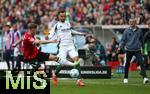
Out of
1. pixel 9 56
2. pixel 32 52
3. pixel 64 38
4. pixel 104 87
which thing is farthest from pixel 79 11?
pixel 104 87

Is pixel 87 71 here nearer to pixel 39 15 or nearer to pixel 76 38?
pixel 76 38

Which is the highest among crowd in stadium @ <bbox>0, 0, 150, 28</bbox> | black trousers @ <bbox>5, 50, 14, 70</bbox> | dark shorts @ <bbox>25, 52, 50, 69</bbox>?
crowd in stadium @ <bbox>0, 0, 150, 28</bbox>

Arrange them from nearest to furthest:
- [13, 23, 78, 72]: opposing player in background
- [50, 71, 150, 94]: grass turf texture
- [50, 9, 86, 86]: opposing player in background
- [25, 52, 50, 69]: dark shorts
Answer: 1. [50, 71, 150, 94]: grass turf texture
2. [13, 23, 78, 72]: opposing player in background
3. [25, 52, 50, 69]: dark shorts
4. [50, 9, 86, 86]: opposing player in background

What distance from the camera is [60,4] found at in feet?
123

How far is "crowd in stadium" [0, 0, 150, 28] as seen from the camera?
32.1m

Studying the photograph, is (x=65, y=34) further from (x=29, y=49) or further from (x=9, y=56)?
(x=9, y=56)

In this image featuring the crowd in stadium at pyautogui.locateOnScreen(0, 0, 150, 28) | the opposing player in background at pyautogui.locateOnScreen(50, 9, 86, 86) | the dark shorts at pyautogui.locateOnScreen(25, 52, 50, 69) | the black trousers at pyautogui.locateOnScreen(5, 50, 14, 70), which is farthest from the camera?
the crowd in stadium at pyautogui.locateOnScreen(0, 0, 150, 28)

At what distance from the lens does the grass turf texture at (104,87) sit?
64.0 feet

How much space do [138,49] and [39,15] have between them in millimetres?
14863

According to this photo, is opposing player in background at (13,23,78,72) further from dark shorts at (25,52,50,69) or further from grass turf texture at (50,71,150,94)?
grass turf texture at (50,71,150,94)

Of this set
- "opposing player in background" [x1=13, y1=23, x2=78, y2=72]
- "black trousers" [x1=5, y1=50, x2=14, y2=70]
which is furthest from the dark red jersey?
"black trousers" [x1=5, y1=50, x2=14, y2=70]

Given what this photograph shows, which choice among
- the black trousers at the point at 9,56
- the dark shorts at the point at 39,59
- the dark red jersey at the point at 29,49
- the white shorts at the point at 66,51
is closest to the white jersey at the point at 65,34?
the white shorts at the point at 66,51

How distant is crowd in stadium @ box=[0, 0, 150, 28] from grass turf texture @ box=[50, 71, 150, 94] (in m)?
7.16

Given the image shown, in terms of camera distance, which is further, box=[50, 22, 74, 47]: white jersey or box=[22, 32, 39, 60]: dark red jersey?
box=[50, 22, 74, 47]: white jersey
